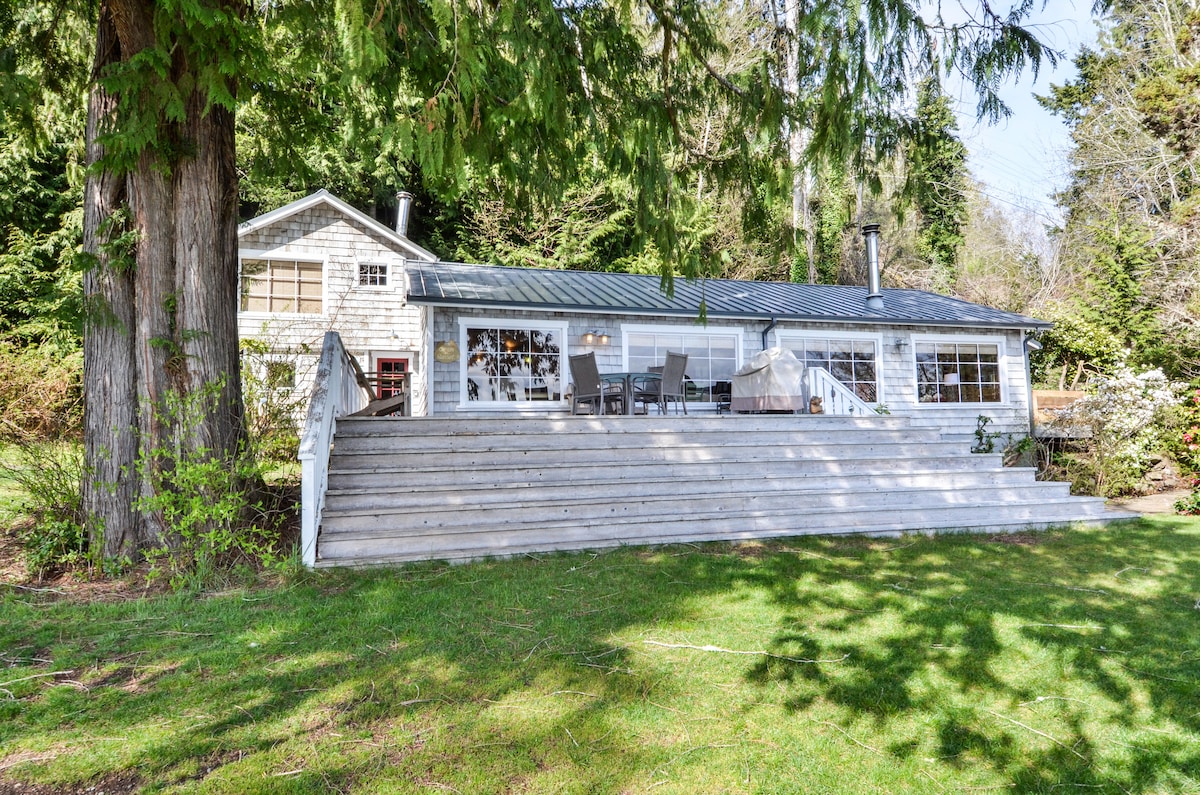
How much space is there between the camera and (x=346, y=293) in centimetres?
1419

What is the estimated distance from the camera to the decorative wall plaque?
32.1 feet

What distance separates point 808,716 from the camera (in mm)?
2539

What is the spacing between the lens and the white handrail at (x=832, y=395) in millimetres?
9102

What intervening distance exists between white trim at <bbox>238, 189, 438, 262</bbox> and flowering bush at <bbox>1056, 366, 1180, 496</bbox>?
43.2 ft

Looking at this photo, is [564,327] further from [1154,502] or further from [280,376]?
[1154,502]

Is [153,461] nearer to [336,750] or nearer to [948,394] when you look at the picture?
[336,750]

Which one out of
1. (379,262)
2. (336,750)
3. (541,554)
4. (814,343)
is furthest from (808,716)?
(379,262)

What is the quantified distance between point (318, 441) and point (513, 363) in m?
5.56

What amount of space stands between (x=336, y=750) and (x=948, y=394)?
12.7m

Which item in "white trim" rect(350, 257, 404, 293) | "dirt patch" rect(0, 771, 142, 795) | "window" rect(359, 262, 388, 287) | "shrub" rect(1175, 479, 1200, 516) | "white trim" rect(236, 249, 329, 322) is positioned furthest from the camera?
"window" rect(359, 262, 388, 287)

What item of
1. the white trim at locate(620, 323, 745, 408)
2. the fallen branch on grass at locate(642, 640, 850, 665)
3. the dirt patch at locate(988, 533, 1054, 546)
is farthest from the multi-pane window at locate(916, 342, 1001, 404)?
the fallen branch on grass at locate(642, 640, 850, 665)

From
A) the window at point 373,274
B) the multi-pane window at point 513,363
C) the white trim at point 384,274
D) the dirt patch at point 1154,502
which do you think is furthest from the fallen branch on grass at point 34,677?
the window at point 373,274

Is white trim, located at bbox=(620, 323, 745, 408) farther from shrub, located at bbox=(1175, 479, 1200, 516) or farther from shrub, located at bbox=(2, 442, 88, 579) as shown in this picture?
shrub, located at bbox=(2, 442, 88, 579)

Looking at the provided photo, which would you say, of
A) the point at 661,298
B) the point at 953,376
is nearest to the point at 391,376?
the point at 661,298
